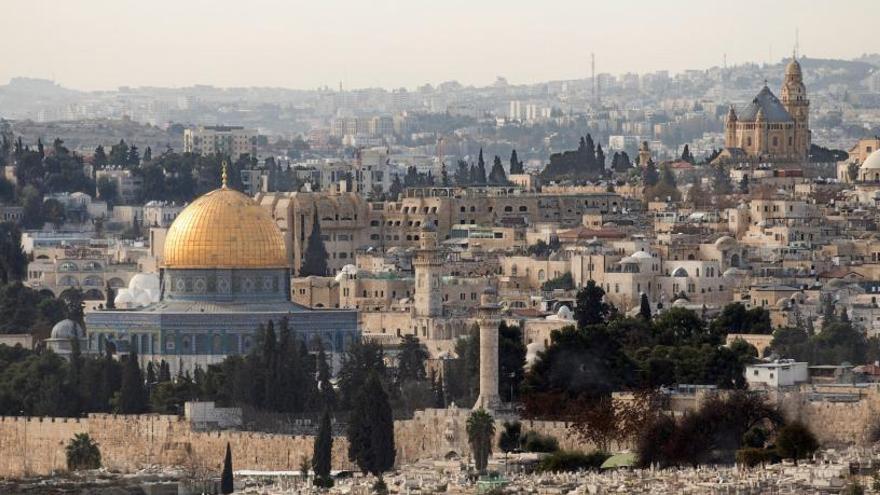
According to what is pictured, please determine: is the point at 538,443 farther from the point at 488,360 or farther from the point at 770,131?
the point at 770,131

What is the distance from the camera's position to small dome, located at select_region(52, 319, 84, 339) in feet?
237

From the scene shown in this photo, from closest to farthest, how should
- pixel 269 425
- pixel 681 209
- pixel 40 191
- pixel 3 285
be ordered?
1. pixel 269 425
2. pixel 3 285
3. pixel 681 209
4. pixel 40 191

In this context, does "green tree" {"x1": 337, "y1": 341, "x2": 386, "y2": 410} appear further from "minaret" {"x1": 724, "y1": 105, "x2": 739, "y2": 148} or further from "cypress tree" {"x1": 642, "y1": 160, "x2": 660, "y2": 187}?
"minaret" {"x1": 724, "y1": 105, "x2": 739, "y2": 148}

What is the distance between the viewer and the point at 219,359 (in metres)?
70.5

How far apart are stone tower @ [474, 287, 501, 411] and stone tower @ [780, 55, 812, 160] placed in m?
59.8

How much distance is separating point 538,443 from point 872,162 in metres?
53.5

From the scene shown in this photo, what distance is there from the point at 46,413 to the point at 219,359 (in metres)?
9.18

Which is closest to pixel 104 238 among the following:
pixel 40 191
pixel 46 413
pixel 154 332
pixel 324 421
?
pixel 40 191

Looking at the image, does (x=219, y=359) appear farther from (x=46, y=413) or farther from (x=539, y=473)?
(x=539, y=473)

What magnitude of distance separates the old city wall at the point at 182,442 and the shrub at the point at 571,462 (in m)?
1.97

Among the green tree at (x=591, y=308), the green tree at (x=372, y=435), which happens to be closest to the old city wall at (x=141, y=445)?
the green tree at (x=372, y=435)

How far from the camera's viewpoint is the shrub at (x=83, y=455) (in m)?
58.7

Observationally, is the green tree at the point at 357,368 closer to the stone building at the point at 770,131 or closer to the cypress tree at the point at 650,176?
the cypress tree at the point at 650,176

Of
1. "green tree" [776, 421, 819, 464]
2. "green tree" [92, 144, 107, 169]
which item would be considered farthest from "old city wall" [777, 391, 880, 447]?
"green tree" [92, 144, 107, 169]
